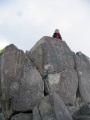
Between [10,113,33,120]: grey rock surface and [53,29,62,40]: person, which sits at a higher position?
[53,29,62,40]: person

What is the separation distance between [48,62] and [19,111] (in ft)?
14.9

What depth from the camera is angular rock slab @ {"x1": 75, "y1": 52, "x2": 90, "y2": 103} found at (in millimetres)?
28156

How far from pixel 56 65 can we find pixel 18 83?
11.7ft

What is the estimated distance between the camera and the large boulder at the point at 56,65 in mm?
26453

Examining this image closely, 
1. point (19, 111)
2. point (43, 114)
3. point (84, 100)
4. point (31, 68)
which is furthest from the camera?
point (84, 100)

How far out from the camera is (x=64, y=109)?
73.3 ft

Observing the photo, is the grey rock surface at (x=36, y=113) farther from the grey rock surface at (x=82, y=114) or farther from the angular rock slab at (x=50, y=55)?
the angular rock slab at (x=50, y=55)

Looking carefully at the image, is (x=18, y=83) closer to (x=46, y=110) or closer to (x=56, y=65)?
(x=56, y=65)

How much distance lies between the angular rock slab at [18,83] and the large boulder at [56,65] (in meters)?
0.91

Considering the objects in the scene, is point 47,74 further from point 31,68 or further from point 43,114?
point 43,114

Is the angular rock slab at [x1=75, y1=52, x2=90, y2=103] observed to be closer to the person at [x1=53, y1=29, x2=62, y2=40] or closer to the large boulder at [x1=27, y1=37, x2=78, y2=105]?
the large boulder at [x1=27, y1=37, x2=78, y2=105]

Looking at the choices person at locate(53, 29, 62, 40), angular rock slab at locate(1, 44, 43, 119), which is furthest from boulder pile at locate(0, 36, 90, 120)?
person at locate(53, 29, 62, 40)

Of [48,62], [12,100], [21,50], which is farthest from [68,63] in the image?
[12,100]

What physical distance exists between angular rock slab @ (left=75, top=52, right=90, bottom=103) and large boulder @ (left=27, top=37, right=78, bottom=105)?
24.5 inches
